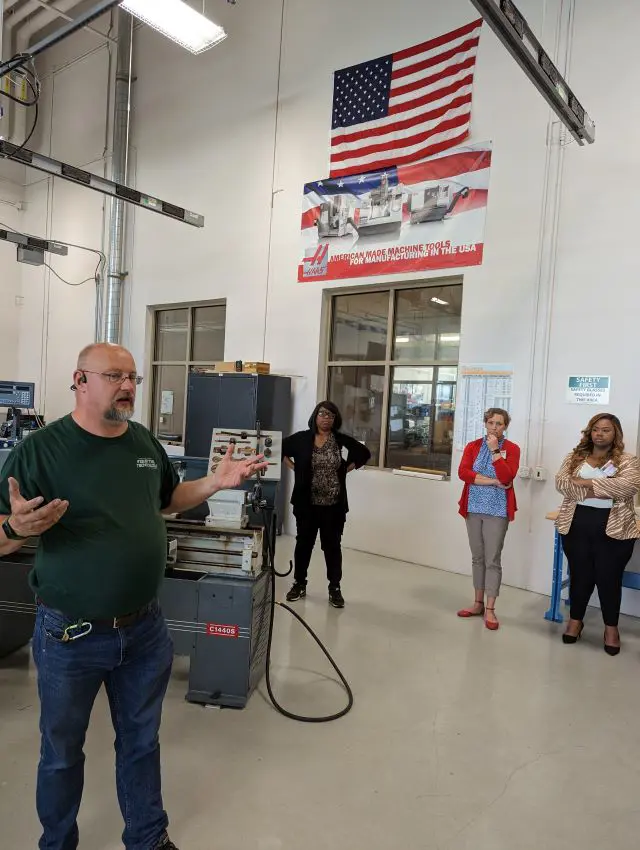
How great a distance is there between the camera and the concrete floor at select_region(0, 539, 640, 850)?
1.88 metres

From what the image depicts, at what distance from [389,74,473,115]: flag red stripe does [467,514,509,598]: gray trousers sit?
12.2 feet

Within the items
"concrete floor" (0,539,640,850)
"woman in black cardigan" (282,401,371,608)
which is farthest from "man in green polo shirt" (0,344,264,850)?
"woman in black cardigan" (282,401,371,608)

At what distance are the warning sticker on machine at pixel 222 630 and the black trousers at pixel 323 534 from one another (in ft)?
4.68

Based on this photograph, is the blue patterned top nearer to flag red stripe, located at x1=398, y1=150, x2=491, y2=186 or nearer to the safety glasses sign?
the safety glasses sign

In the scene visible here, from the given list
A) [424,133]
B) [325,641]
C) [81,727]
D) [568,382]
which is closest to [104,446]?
[81,727]

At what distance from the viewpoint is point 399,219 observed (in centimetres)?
544

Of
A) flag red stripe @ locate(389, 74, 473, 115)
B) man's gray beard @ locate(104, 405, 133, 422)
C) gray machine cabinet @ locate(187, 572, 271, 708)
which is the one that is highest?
flag red stripe @ locate(389, 74, 473, 115)

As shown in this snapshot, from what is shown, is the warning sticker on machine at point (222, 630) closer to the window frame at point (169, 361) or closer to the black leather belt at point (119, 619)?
the black leather belt at point (119, 619)

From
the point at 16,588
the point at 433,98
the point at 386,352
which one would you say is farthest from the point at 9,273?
the point at 16,588

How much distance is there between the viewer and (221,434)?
288cm

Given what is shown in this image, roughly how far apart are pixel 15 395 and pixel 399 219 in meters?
5.21

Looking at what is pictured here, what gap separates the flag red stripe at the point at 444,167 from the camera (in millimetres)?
4952

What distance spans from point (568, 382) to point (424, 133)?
105 inches

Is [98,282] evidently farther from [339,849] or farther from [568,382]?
[339,849]
